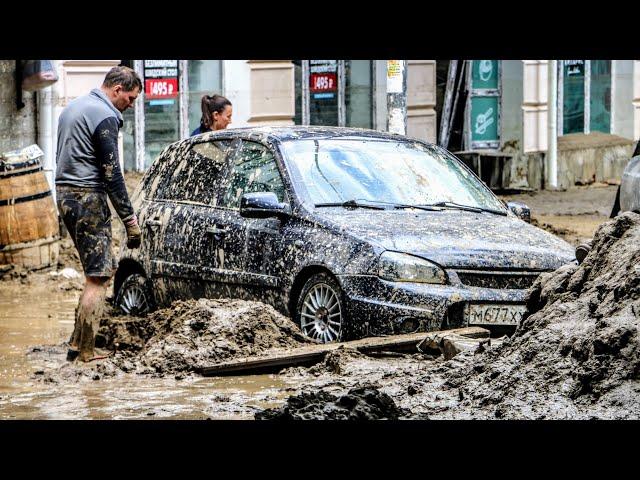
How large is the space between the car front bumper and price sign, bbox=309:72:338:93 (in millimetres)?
13565

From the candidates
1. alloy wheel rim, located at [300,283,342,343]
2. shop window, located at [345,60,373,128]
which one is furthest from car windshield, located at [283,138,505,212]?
shop window, located at [345,60,373,128]

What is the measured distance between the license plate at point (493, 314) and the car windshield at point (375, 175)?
125 cm

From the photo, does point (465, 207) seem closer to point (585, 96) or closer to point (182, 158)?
point (182, 158)

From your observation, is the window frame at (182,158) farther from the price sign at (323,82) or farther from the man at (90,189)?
the price sign at (323,82)

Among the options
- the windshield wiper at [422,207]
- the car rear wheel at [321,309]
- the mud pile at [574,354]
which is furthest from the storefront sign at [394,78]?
the mud pile at [574,354]

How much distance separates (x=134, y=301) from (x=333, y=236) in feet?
7.37

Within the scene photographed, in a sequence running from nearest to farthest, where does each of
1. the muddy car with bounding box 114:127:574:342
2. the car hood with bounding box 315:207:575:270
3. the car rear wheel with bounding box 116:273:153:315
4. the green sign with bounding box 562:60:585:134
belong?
the muddy car with bounding box 114:127:574:342 → the car hood with bounding box 315:207:575:270 → the car rear wheel with bounding box 116:273:153:315 → the green sign with bounding box 562:60:585:134

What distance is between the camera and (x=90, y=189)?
959cm

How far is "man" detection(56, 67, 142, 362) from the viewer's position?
9562 mm

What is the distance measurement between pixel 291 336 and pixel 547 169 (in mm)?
16345

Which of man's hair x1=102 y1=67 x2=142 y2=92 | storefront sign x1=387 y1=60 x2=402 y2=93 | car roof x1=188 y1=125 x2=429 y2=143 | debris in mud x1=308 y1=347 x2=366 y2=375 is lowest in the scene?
debris in mud x1=308 y1=347 x2=366 y2=375

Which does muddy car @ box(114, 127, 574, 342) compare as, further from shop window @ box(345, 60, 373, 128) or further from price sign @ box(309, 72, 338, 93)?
shop window @ box(345, 60, 373, 128)
